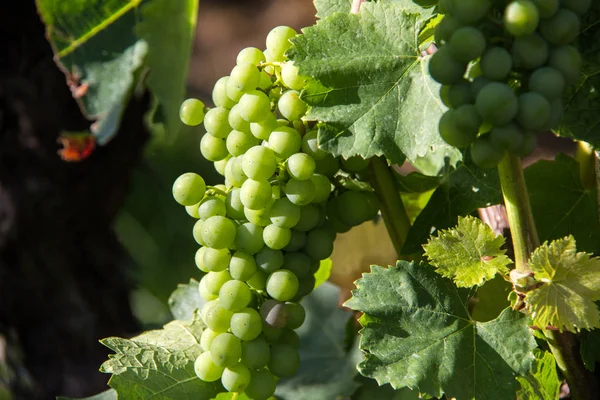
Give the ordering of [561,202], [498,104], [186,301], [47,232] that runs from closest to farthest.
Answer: [498,104] → [561,202] → [186,301] → [47,232]

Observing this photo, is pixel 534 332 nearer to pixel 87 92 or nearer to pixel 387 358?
pixel 387 358

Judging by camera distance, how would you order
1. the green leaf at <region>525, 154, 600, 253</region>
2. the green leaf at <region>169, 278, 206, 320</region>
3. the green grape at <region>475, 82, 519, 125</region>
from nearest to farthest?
the green grape at <region>475, 82, 519, 125</region> → the green leaf at <region>525, 154, 600, 253</region> → the green leaf at <region>169, 278, 206, 320</region>

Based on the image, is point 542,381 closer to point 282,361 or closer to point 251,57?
point 282,361

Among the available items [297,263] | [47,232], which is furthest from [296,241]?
[47,232]

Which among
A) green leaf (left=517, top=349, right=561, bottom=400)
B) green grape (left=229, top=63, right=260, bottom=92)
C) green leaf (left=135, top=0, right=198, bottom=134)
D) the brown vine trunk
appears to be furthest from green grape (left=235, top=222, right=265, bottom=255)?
the brown vine trunk

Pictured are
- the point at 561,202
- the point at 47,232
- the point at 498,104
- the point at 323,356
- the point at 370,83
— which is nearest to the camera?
the point at 498,104

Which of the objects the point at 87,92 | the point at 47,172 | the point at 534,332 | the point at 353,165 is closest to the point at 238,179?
the point at 353,165

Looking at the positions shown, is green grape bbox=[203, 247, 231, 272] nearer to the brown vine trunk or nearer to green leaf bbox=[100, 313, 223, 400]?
green leaf bbox=[100, 313, 223, 400]

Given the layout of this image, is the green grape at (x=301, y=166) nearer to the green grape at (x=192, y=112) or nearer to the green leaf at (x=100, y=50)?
the green grape at (x=192, y=112)
